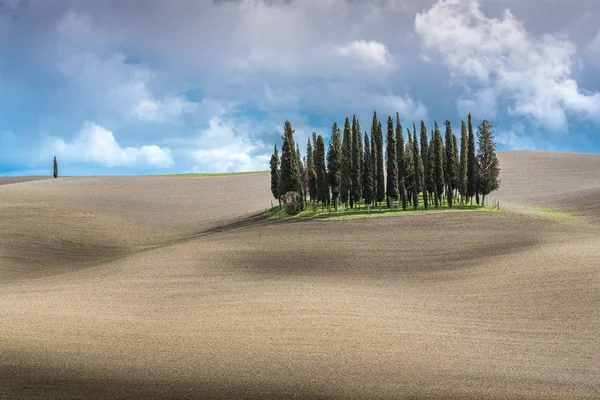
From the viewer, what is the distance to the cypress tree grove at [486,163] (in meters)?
76.4

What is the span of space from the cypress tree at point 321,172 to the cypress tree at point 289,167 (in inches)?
156

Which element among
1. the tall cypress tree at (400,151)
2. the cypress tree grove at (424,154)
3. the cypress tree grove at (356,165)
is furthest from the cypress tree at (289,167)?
the cypress tree grove at (424,154)

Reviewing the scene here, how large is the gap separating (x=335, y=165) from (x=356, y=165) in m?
4.47

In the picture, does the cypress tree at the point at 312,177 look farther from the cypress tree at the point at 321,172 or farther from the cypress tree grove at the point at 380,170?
the cypress tree grove at the point at 380,170

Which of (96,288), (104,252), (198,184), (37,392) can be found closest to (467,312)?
(37,392)

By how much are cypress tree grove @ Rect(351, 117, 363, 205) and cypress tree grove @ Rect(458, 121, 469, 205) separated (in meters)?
14.1

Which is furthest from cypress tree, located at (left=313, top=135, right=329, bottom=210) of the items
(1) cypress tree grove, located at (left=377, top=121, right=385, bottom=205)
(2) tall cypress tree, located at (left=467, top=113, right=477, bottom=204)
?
(2) tall cypress tree, located at (left=467, top=113, right=477, bottom=204)

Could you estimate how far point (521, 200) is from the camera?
101062 millimetres

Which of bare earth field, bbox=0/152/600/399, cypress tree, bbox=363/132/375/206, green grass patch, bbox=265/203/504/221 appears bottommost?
bare earth field, bbox=0/152/600/399

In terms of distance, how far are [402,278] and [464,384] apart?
71.5 feet

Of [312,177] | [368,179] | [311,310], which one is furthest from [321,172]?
[311,310]

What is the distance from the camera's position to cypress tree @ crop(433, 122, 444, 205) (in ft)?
251

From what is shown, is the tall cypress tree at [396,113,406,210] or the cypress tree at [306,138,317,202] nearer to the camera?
the tall cypress tree at [396,113,406,210]

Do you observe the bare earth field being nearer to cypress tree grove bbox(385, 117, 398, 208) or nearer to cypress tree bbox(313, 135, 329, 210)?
cypress tree grove bbox(385, 117, 398, 208)
